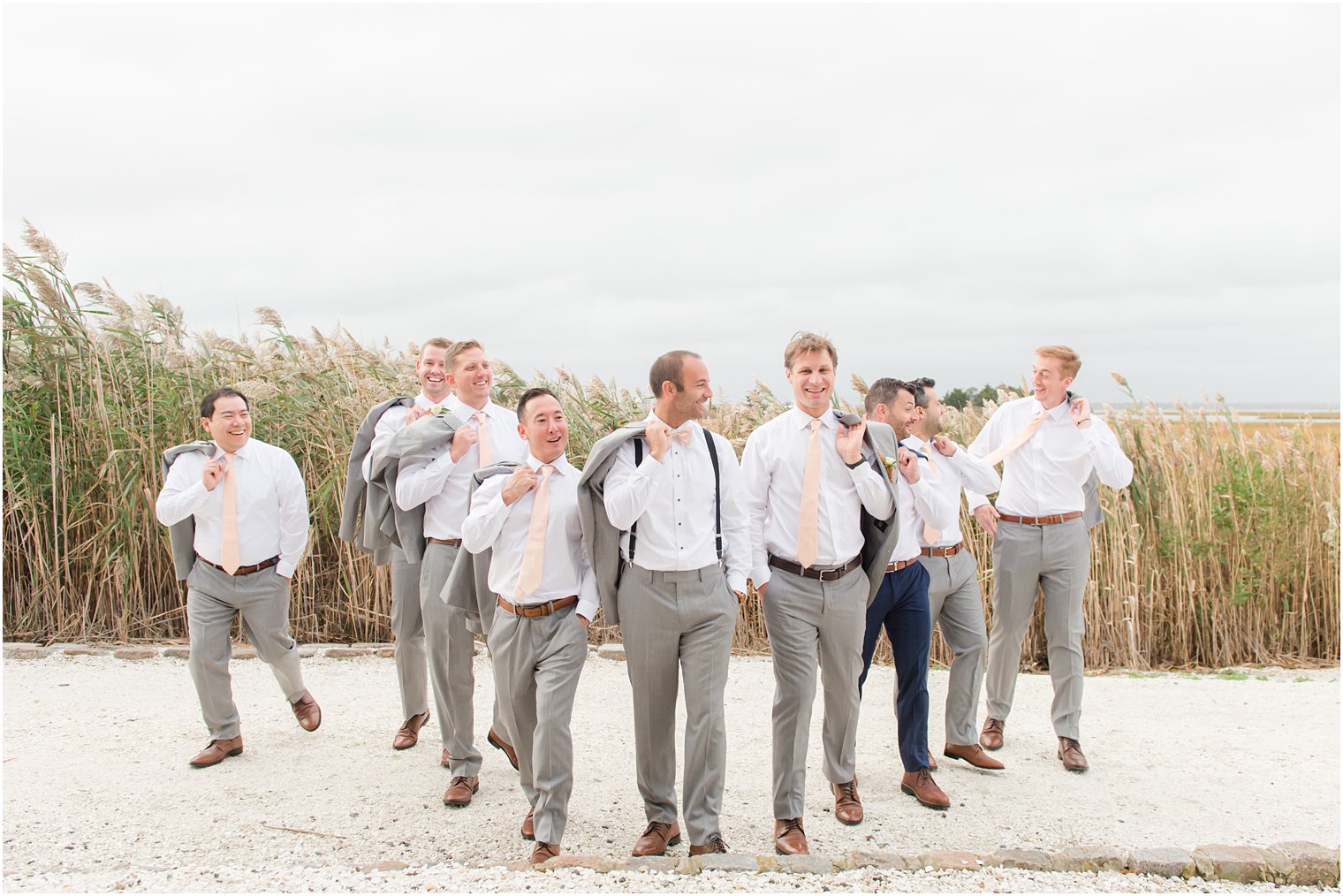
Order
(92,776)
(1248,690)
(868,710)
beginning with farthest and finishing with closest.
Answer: (1248,690) → (868,710) → (92,776)

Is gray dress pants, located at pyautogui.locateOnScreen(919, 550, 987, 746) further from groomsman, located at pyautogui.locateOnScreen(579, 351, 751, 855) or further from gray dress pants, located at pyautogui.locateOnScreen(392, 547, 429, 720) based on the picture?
gray dress pants, located at pyautogui.locateOnScreen(392, 547, 429, 720)

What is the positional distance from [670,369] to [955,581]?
2.26 metres

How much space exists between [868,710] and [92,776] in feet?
15.9

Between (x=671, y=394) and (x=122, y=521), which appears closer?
(x=671, y=394)

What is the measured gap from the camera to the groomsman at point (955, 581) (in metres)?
5.50

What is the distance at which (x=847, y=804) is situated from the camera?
5031 mm

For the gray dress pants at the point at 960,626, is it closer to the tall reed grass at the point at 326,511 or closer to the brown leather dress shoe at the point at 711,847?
the brown leather dress shoe at the point at 711,847

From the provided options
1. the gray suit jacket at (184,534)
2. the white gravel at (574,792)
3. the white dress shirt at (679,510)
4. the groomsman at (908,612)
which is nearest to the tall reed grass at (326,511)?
the white gravel at (574,792)

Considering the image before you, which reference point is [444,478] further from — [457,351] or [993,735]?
[993,735]

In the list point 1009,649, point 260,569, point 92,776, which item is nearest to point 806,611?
point 1009,649

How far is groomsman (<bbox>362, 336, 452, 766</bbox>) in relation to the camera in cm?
579

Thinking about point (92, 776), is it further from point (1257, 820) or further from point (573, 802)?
point (1257, 820)

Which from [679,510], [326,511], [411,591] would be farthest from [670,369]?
[326,511]

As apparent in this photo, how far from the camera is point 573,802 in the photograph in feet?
17.4
